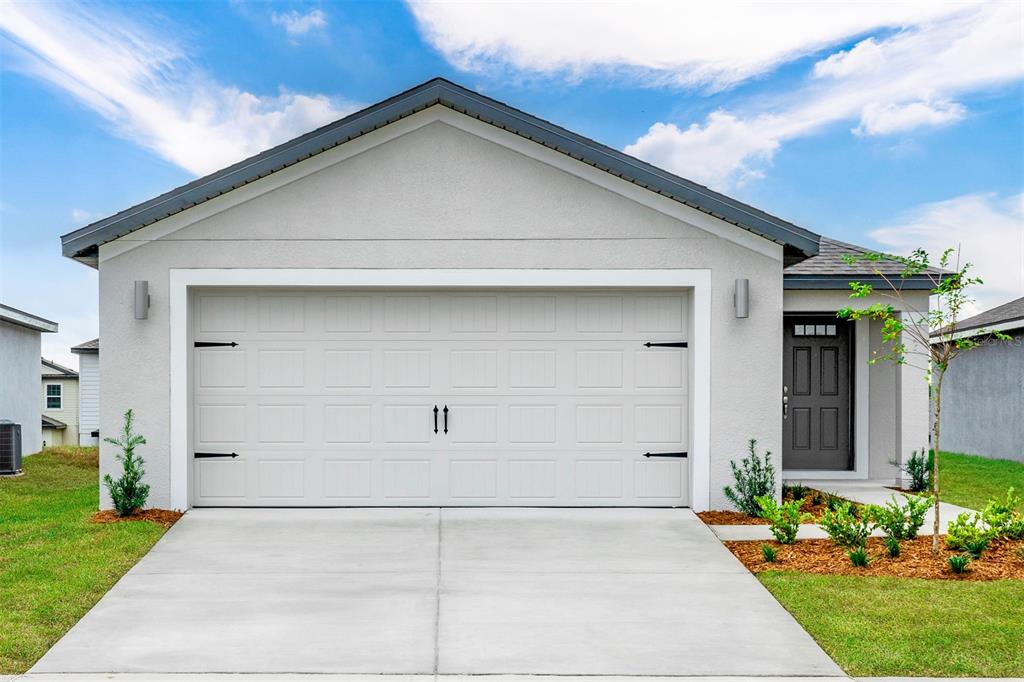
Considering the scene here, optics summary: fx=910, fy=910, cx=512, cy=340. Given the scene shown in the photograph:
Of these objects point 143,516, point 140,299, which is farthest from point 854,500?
point 140,299

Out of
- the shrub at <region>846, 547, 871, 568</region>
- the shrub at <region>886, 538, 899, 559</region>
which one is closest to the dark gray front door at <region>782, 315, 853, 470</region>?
the shrub at <region>886, 538, 899, 559</region>

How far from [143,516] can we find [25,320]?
38.4 feet

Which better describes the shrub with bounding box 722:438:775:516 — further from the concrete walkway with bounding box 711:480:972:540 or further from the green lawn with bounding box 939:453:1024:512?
the green lawn with bounding box 939:453:1024:512

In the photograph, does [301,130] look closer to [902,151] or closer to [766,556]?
[766,556]

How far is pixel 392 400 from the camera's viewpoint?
33.4ft

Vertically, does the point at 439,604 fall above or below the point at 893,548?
below

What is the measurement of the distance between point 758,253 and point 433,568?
5.09 metres

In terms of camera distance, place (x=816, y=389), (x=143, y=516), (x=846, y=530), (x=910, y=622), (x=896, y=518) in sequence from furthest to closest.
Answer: (x=816, y=389), (x=143, y=516), (x=896, y=518), (x=846, y=530), (x=910, y=622)

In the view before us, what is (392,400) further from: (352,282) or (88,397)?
(88,397)

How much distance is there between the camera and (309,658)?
5.54m

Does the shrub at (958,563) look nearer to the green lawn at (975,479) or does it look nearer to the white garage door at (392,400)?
the white garage door at (392,400)

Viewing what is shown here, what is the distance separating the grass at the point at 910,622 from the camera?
5500 mm

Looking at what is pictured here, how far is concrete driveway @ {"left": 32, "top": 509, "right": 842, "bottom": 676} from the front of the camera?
5535 mm

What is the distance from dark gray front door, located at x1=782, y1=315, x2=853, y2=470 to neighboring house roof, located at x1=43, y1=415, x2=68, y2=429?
28.1 m
